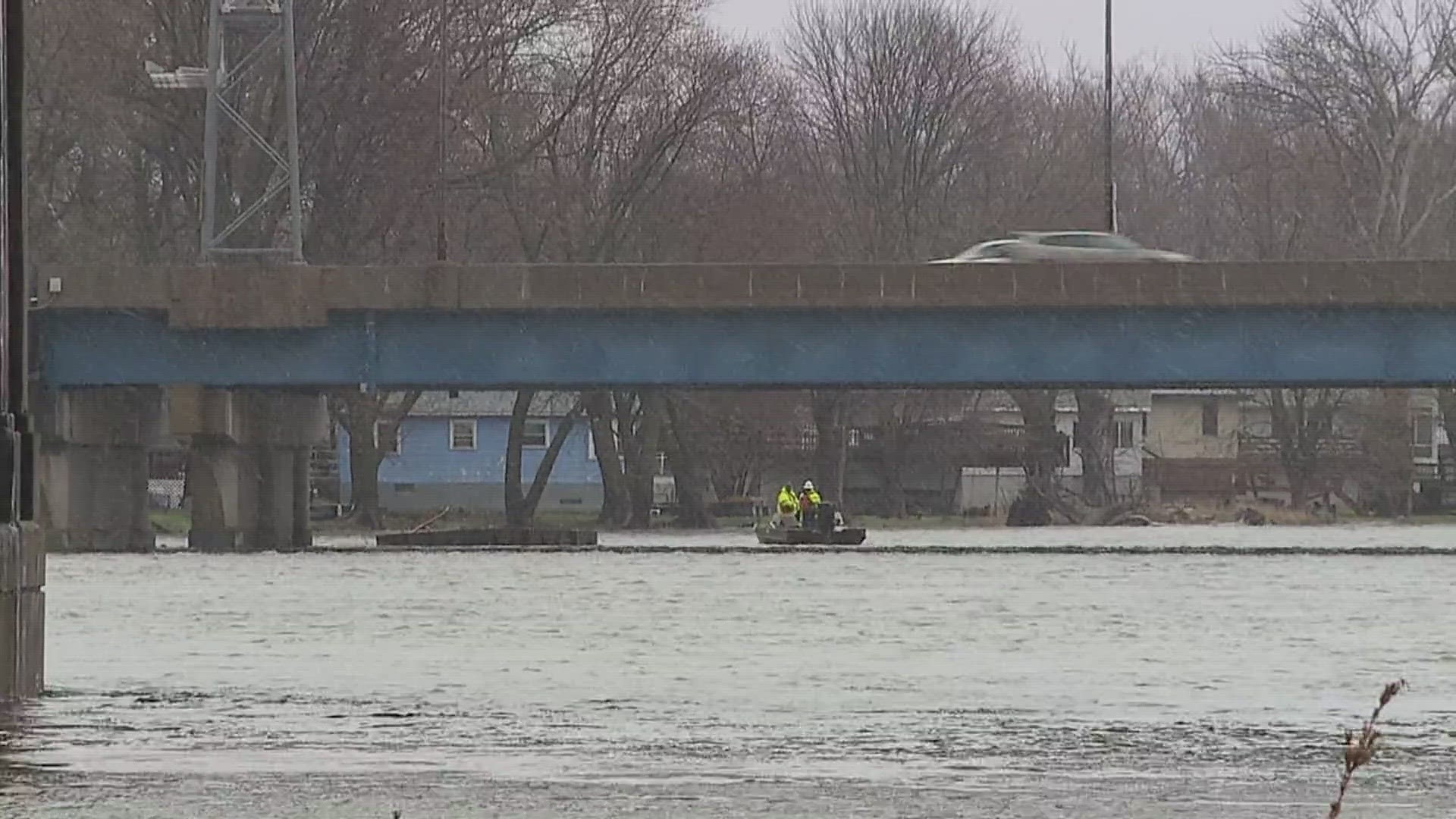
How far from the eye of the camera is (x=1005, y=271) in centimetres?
5775

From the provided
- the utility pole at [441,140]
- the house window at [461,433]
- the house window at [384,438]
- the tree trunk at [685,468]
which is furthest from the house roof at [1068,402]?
the utility pole at [441,140]

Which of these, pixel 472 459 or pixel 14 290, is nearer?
pixel 14 290

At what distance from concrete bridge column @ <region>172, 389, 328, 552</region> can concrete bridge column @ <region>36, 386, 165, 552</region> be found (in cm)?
100

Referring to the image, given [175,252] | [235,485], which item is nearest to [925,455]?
[175,252]

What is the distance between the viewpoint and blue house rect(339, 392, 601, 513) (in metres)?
108

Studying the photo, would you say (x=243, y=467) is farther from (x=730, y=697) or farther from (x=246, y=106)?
(x=730, y=697)

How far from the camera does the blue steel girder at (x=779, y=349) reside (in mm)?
57750

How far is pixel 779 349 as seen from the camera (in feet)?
194

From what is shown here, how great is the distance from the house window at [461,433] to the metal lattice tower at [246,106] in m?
33.6

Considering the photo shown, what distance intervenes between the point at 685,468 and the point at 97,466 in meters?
A: 29.1

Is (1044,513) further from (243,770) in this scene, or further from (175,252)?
(243,770)

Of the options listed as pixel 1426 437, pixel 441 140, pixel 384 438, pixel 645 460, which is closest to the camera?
pixel 441 140

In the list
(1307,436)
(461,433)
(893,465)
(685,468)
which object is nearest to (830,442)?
(893,465)

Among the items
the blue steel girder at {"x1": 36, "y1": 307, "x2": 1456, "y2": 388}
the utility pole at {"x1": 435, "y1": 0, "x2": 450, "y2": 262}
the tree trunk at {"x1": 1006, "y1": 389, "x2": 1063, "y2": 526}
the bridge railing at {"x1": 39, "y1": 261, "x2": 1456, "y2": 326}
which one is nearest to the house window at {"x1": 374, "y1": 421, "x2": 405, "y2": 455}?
the utility pole at {"x1": 435, "y1": 0, "x2": 450, "y2": 262}
